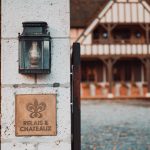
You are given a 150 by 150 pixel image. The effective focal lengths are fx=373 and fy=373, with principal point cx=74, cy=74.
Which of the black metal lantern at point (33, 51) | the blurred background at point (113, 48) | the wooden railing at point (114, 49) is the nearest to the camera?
the black metal lantern at point (33, 51)

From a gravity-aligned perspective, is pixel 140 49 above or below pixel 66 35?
above

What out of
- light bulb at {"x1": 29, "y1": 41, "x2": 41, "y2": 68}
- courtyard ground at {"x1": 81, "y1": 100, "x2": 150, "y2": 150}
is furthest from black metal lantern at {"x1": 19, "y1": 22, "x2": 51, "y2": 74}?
courtyard ground at {"x1": 81, "y1": 100, "x2": 150, "y2": 150}

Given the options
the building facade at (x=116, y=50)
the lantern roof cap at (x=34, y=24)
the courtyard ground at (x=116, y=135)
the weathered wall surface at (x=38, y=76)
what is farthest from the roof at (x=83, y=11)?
the lantern roof cap at (x=34, y=24)

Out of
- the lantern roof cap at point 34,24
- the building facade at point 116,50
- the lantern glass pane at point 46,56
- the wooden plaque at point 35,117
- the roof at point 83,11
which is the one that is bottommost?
the wooden plaque at point 35,117

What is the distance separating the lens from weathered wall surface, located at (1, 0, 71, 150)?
378 cm

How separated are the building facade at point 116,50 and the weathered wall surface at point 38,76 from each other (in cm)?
1983

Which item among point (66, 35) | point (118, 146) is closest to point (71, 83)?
point (66, 35)

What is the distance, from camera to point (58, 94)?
3805mm

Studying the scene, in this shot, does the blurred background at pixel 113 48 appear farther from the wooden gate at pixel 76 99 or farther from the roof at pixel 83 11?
the wooden gate at pixel 76 99

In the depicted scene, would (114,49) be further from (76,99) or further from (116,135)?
(76,99)

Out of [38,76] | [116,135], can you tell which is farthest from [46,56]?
[116,135]

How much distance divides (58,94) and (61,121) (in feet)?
0.91

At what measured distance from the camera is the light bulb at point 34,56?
3.72 m

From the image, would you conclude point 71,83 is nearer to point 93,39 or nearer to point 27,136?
point 27,136
